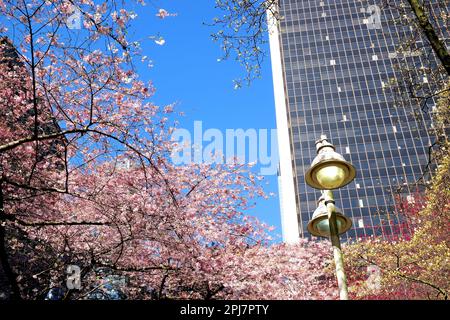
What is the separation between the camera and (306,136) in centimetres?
8800

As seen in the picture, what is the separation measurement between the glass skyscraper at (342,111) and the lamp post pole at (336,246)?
224ft

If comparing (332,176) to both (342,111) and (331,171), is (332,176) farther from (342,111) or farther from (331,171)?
(342,111)

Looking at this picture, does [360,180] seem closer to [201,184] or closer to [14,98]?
[201,184]

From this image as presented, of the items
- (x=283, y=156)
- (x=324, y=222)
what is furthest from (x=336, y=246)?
(x=283, y=156)

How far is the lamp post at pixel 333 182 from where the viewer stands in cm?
634

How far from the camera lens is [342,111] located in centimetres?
8956

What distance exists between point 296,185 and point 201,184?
67.9 meters

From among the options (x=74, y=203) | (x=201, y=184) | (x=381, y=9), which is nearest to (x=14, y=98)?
(x=74, y=203)

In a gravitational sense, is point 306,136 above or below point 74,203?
above

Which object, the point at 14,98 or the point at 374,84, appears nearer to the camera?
the point at 14,98

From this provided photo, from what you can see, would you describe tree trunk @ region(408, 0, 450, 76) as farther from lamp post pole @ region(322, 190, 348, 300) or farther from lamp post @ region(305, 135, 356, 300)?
lamp post pole @ region(322, 190, 348, 300)

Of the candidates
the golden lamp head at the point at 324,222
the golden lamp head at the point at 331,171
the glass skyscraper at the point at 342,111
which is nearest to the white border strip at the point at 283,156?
the glass skyscraper at the point at 342,111

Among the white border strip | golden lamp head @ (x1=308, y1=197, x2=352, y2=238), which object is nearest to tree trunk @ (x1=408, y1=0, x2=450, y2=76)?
golden lamp head @ (x1=308, y1=197, x2=352, y2=238)
